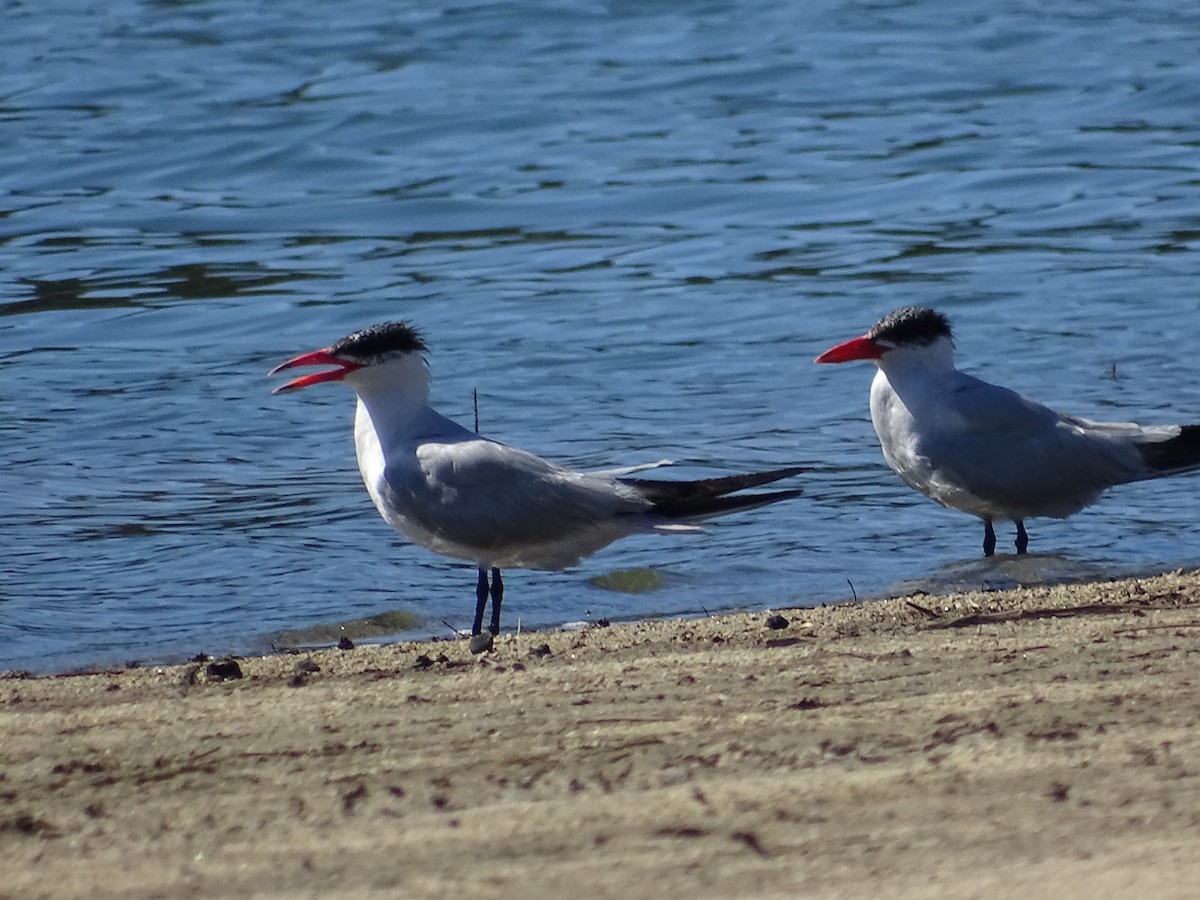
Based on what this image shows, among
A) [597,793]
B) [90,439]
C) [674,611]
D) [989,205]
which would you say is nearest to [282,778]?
[597,793]

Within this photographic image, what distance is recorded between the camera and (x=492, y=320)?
10523 millimetres

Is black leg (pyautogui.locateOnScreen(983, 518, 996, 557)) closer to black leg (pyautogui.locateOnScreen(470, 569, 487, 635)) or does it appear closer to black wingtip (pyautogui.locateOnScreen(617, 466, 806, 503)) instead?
black wingtip (pyautogui.locateOnScreen(617, 466, 806, 503))

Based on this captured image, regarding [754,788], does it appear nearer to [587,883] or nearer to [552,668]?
[587,883]

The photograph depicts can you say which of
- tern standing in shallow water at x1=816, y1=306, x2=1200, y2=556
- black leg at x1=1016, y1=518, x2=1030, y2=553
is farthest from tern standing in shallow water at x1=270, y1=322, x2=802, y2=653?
black leg at x1=1016, y1=518, x2=1030, y2=553

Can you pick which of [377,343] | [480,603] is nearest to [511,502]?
[480,603]

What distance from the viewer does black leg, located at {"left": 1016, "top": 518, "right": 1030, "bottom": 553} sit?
7.00 m

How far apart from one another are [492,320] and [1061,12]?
31.2 ft

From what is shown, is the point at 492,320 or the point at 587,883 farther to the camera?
the point at 492,320

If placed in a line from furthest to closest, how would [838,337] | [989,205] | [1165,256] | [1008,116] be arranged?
[1008,116] < [989,205] < [1165,256] < [838,337]

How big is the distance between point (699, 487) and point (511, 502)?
1.93ft

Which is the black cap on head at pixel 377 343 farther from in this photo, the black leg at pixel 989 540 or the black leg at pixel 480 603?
the black leg at pixel 989 540

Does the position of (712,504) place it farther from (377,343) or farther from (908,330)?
(908,330)

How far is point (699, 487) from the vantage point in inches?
233

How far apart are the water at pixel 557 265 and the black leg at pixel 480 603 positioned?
28 cm
